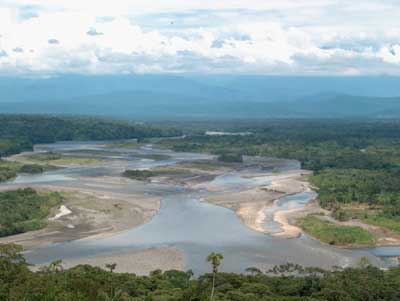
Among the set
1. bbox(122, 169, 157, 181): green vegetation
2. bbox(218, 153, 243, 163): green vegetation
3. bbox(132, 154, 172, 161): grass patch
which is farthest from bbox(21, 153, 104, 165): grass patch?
bbox(218, 153, 243, 163): green vegetation

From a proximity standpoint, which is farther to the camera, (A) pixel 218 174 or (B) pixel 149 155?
(B) pixel 149 155

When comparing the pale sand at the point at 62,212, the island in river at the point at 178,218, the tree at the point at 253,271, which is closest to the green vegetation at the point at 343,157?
the island in river at the point at 178,218

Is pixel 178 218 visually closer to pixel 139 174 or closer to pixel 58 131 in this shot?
pixel 139 174

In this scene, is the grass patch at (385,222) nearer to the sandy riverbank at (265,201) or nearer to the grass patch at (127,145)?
the sandy riverbank at (265,201)

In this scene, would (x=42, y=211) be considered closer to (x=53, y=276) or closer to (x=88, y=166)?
(x=53, y=276)

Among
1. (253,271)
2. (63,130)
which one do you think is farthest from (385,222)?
(63,130)

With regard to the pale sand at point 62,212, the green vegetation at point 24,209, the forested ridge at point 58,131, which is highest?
the forested ridge at point 58,131

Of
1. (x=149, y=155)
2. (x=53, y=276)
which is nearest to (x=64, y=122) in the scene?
(x=149, y=155)
